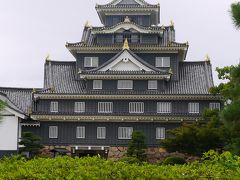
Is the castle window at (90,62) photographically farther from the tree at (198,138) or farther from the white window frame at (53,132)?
the tree at (198,138)

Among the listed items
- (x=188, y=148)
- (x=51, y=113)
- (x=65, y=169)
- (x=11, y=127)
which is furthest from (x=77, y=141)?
Result: (x=65, y=169)

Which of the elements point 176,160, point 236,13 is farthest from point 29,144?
point 236,13

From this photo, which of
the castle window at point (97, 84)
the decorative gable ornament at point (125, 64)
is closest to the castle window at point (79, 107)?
the castle window at point (97, 84)

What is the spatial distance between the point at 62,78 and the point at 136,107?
25.7ft

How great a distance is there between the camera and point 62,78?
4950cm

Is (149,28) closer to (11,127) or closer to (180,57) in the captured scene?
(180,57)

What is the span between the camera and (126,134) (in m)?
46.2

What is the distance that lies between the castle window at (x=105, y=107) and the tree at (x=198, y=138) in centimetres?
827

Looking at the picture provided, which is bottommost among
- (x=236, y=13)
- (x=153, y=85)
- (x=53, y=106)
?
(x=53, y=106)

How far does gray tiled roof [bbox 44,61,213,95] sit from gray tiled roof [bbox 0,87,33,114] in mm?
2133

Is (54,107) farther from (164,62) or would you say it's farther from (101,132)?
(164,62)

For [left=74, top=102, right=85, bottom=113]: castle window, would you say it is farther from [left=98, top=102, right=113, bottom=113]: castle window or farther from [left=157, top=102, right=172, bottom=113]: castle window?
[left=157, top=102, right=172, bottom=113]: castle window

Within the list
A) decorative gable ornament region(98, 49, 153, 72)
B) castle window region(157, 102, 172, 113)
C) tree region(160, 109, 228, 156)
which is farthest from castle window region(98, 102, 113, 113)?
tree region(160, 109, 228, 156)

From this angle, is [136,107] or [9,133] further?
[136,107]
